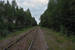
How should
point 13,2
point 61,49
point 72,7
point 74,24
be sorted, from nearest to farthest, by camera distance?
point 61,49, point 72,7, point 74,24, point 13,2

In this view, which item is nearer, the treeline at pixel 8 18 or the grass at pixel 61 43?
the grass at pixel 61 43

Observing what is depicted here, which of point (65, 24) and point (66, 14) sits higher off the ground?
point (66, 14)

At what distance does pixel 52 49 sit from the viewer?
11633 mm

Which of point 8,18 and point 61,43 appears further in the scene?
point 8,18

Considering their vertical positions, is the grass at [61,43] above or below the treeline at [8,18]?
below

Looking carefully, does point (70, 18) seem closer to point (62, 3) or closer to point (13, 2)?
point (62, 3)

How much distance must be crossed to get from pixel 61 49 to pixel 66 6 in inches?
517

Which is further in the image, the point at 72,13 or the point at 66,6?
the point at 66,6

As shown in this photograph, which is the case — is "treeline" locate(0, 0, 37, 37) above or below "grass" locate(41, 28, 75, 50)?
above

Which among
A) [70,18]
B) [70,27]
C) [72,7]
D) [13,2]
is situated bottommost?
[70,27]

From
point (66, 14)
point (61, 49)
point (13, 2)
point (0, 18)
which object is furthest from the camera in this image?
point (13, 2)

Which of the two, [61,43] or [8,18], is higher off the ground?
[8,18]

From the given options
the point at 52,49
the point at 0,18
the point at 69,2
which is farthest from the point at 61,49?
the point at 0,18

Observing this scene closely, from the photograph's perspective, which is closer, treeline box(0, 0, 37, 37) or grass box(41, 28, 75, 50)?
grass box(41, 28, 75, 50)
